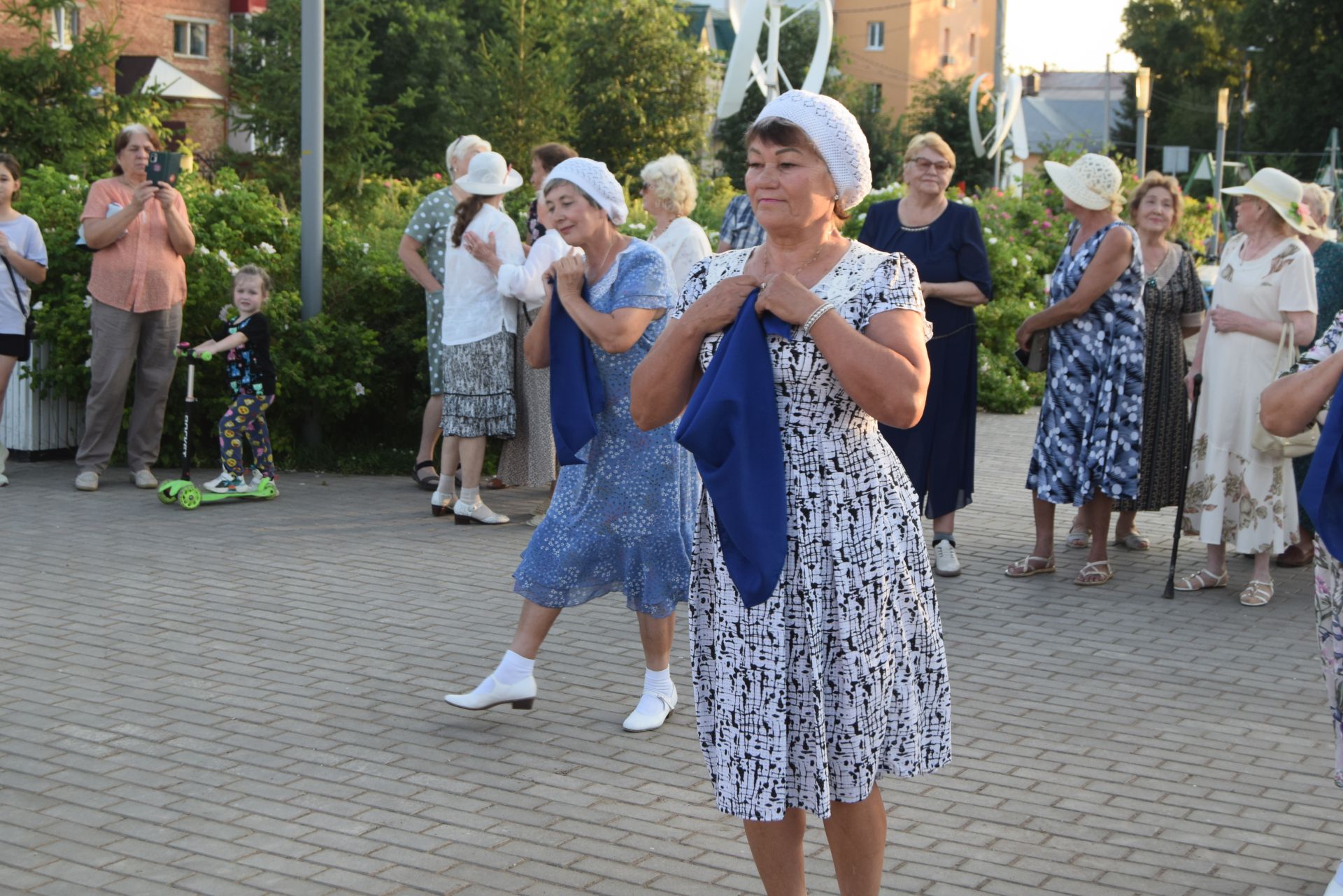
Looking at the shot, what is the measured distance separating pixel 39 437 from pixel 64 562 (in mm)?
3280

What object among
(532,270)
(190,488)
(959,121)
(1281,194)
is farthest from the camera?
(959,121)

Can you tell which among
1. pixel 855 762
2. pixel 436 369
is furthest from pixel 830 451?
pixel 436 369

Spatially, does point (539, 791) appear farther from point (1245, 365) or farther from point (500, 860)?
point (1245, 365)

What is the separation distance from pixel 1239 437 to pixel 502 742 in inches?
172

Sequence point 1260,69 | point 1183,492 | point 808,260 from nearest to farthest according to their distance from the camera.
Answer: point 808,260 < point 1183,492 < point 1260,69

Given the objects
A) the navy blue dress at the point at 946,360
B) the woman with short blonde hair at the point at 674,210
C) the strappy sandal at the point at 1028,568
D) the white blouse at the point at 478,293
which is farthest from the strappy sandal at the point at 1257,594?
the white blouse at the point at 478,293

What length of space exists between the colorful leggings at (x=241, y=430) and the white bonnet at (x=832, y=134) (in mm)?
6618

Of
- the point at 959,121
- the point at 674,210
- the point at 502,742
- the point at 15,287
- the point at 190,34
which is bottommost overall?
the point at 502,742

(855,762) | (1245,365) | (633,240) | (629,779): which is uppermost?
(633,240)

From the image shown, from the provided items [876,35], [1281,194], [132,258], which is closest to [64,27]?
[132,258]

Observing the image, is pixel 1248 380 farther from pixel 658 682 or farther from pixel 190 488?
pixel 190 488

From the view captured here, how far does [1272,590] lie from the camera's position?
314 inches

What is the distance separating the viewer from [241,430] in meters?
9.54

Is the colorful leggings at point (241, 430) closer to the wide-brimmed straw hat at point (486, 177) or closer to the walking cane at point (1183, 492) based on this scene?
the wide-brimmed straw hat at point (486, 177)
